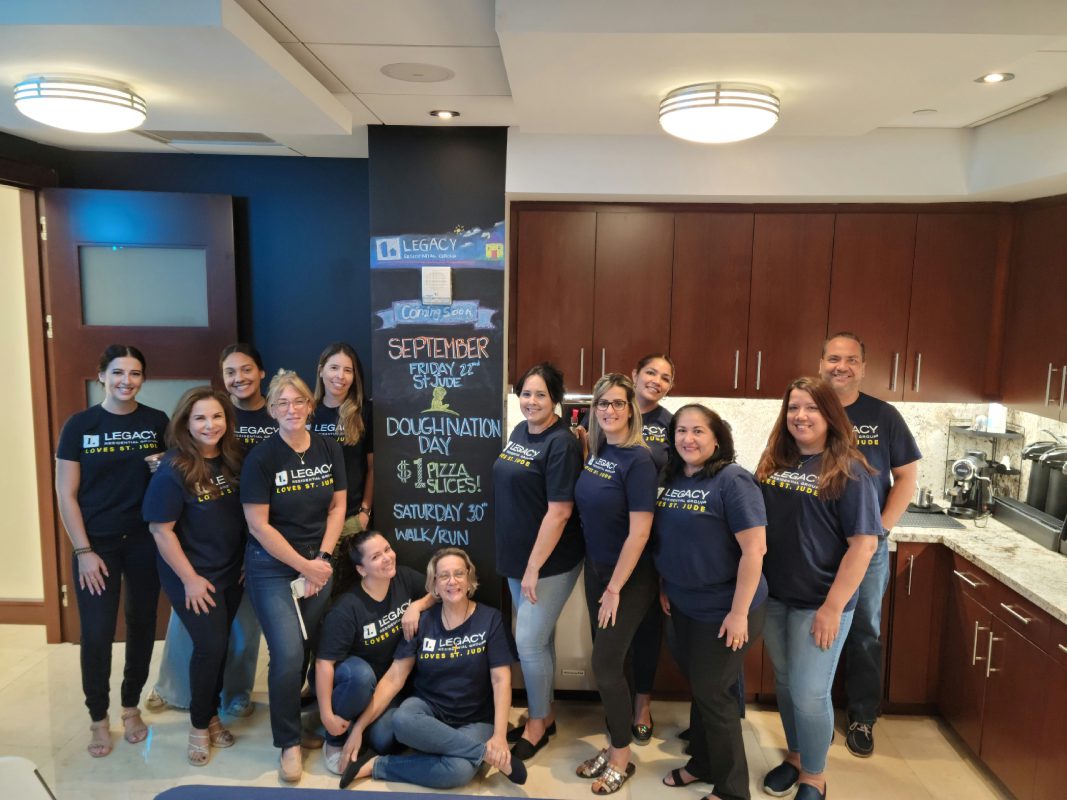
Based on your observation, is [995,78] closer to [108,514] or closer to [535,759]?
[535,759]

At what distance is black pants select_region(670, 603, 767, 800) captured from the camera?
Result: 103 inches

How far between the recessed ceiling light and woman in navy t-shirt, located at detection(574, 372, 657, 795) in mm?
1487

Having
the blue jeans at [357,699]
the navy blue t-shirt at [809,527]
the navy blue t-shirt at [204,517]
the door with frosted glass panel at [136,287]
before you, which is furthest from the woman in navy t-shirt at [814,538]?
the door with frosted glass panel at [136,287]

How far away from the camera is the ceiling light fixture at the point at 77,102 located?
2285 mm

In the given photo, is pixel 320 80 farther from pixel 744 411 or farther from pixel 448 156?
pixel 744 411

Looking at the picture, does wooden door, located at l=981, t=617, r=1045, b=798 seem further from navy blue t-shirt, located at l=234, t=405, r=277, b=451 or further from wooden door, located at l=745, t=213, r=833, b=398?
navy blue t-shirt, located at l=234, t=405, r=277, b=451

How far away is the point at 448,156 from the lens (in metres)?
3.49

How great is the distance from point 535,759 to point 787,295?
7.67 ft

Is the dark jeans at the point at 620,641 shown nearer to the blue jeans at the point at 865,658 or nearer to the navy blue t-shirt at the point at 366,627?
the navy blue t-shirt at the point at 366,627

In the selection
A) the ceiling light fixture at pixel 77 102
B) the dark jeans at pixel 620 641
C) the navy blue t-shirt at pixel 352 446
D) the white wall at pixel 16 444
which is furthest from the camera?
the white wall at pixel 16 444

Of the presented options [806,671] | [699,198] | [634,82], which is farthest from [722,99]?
[806,671]

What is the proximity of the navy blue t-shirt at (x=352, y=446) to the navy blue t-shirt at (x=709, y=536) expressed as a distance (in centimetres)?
141

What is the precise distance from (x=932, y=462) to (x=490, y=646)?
2429mm

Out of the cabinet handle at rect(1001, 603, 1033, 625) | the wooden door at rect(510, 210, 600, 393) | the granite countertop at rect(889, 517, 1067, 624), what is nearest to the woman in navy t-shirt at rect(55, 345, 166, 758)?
the wooden door at rect(510, 210, 600, 393)
